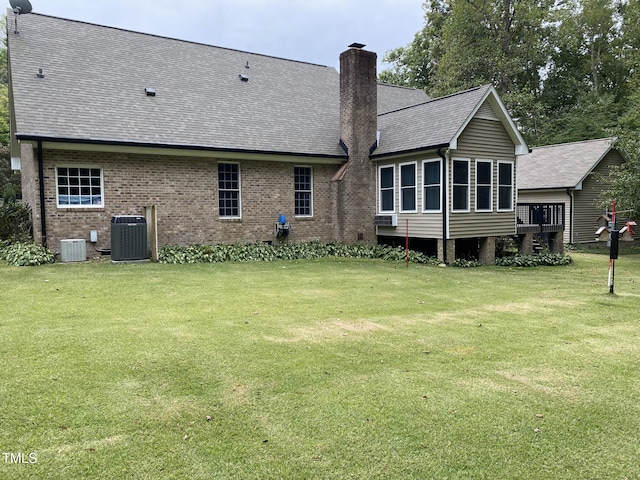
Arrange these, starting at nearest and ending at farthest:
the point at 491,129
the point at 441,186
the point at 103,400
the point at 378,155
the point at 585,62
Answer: the point at 103,400
the point at 441,186
the point at 491,129
the point at 378,155
the point at 585,62

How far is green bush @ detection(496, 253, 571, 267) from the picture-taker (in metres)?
15.0

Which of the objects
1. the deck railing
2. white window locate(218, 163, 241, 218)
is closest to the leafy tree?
the deck railing

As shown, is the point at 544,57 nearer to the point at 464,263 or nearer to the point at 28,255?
the point at 464,263

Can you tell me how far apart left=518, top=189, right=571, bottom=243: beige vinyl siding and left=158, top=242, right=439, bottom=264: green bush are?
10333 mm

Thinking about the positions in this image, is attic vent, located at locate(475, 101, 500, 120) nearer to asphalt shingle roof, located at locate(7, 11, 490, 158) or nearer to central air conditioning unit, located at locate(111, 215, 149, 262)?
asphalt shingle roof, located at locate(7, 11, 490, 158)

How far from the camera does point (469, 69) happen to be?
32312 mm

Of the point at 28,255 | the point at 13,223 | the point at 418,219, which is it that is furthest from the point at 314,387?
the point at 13,223

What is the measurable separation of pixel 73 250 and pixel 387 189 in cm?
973

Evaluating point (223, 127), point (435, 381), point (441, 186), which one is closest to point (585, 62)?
point (441, 186)

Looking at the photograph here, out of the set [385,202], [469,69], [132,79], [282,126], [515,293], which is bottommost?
[515,293]

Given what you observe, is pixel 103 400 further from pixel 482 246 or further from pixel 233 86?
pixel 233 86

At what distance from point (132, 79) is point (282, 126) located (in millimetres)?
5061

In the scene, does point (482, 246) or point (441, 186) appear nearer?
point (441, 186)

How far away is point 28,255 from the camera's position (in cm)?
1165
